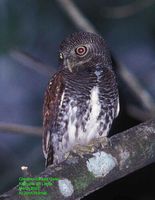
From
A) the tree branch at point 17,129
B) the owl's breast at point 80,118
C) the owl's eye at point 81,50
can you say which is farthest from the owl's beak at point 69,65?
the tree branch at point 17,129

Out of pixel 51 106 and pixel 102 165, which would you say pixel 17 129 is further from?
pixel 102 165

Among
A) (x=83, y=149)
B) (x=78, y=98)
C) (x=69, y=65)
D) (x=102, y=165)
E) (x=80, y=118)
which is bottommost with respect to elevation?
(x=102, y=165)

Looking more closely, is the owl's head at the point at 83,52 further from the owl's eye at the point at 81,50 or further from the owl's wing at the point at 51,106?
the owl's wing at the point at 51,106

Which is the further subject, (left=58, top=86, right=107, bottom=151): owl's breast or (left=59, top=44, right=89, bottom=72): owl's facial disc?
(left=59, top=44, right=89, bottom=72): owl's facial disc

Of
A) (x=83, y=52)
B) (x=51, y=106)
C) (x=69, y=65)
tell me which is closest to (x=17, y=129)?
(x=51, y=106)

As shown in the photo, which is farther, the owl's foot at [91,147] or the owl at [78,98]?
the owl at [78,98]

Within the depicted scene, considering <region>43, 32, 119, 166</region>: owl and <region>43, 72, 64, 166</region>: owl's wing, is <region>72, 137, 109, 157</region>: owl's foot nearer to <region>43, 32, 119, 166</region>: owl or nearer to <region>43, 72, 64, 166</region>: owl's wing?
<region>43, 32, 119, 166</region>: owl

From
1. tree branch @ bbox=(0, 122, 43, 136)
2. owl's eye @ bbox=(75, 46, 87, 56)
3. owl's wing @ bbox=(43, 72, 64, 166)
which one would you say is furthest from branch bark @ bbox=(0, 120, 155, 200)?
tree branch @ bbox=(0, 122, 43, 136)
